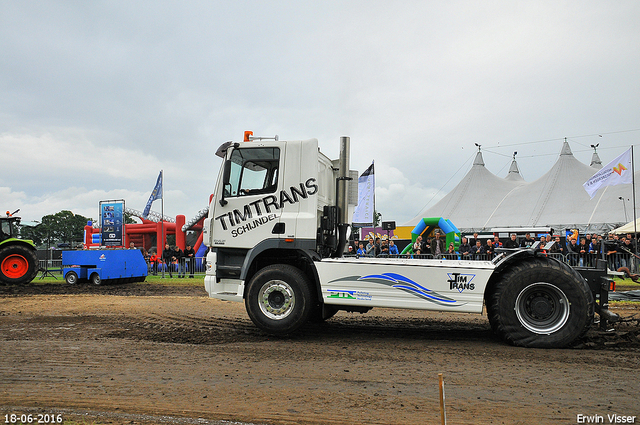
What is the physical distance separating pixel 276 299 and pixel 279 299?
0.05 m

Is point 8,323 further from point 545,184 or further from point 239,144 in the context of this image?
point 545,184

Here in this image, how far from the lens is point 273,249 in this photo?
735 cm

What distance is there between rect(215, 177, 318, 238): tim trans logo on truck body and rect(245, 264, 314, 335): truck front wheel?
765 millimetres

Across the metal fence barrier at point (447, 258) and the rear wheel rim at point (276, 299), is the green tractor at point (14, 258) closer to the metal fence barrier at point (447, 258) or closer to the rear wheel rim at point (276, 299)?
the metal fence barrier at point (447, 258)

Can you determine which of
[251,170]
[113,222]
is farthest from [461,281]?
[113,222]

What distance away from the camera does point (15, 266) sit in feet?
54.7

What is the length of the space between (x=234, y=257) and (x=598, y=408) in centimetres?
528

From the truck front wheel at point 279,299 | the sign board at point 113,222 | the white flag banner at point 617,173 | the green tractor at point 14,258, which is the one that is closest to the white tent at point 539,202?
the white flag banner at point 617,173

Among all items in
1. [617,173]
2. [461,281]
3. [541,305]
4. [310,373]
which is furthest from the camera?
[617,173]

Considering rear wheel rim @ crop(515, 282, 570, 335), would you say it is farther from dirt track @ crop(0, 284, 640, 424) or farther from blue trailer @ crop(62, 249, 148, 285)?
blue trailer @ crop(62, 249, 148, 285)

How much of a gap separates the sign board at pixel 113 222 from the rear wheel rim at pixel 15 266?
5970mm

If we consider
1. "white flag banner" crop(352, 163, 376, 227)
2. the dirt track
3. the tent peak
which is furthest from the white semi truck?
the tent peak

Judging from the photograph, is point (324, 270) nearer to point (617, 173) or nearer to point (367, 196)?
point (367, 196)

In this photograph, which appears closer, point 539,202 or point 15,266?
point 15,266
